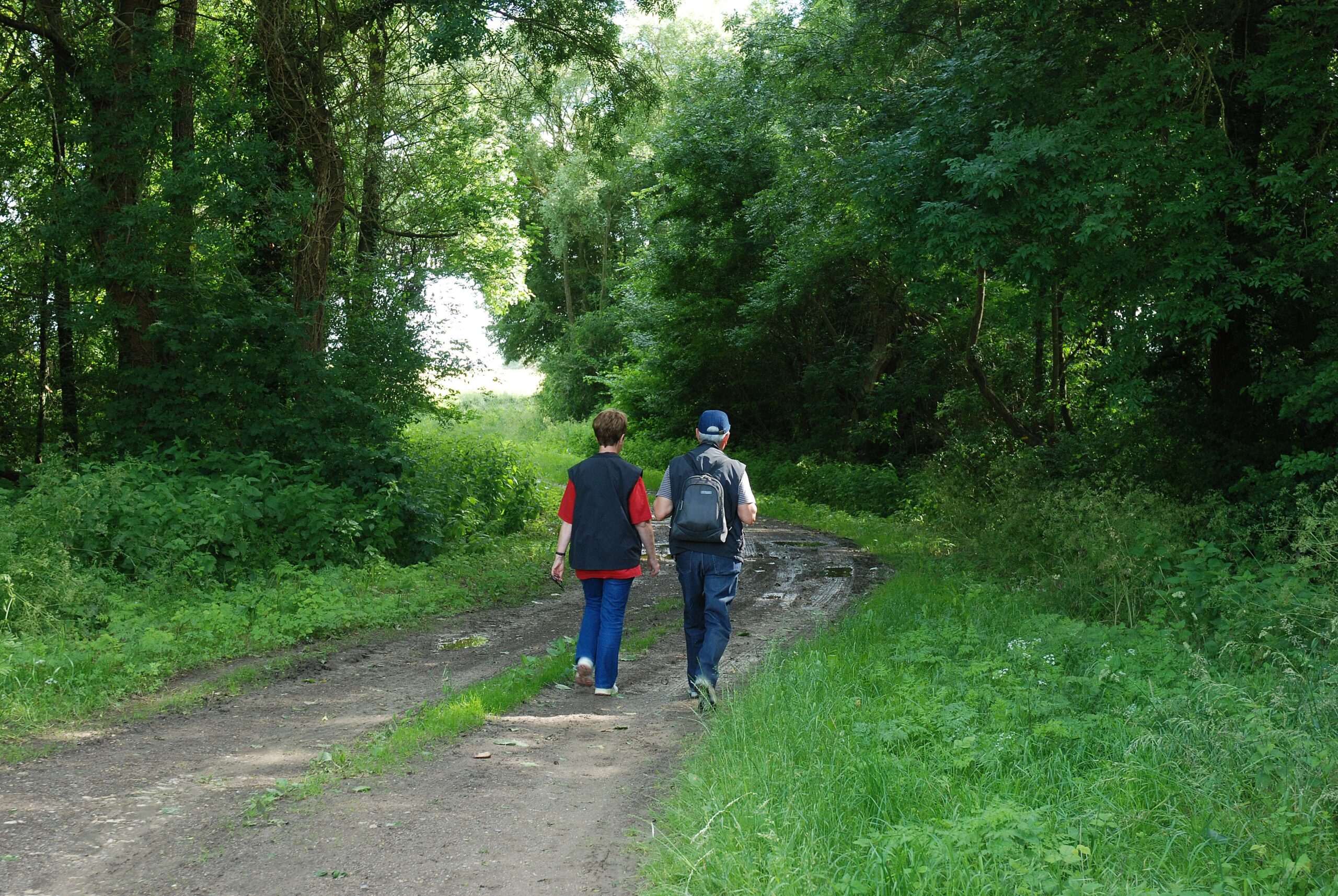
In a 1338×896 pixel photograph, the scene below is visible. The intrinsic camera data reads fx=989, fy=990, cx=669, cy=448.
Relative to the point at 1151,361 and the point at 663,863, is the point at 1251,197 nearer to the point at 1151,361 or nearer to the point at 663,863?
the point at 1151,361

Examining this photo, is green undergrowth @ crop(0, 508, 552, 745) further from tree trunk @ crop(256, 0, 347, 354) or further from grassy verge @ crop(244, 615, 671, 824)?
tree trunk @ crop(256, 0, 347, 354)

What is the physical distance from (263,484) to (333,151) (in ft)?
16.2

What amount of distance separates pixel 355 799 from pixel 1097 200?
920cm

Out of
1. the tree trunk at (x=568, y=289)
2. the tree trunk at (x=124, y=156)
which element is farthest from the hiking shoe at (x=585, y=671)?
the tree trunk at (x=568, y=289)

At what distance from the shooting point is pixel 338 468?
13.0m

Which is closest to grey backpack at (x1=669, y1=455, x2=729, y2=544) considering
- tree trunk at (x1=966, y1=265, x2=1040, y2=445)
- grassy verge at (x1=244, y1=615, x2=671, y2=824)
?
grassy verge at (x1=244, y1=615, x2=671, y2=824)

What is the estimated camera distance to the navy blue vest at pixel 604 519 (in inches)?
277

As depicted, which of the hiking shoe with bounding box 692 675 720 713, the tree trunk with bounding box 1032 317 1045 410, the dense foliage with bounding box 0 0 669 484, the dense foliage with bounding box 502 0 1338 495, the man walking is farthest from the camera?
the tree trunk with bounding box 1032 317 1045 410

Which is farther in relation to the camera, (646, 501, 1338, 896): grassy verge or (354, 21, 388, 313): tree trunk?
(354, 21, 388, 313): tree trunk

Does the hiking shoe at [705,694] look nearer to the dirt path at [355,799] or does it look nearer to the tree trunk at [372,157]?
the dirt path at [355,799]

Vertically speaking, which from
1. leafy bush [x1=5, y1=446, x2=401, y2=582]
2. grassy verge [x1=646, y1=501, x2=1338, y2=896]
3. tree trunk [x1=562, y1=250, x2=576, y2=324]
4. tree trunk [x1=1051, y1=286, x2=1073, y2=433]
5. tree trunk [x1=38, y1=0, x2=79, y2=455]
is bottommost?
grassy verge [x1=646, y1=501, x2=1338, y2=896]

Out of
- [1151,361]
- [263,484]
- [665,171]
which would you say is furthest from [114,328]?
[665,171]

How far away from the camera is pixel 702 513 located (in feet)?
21.6

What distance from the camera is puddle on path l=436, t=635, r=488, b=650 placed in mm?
8836
